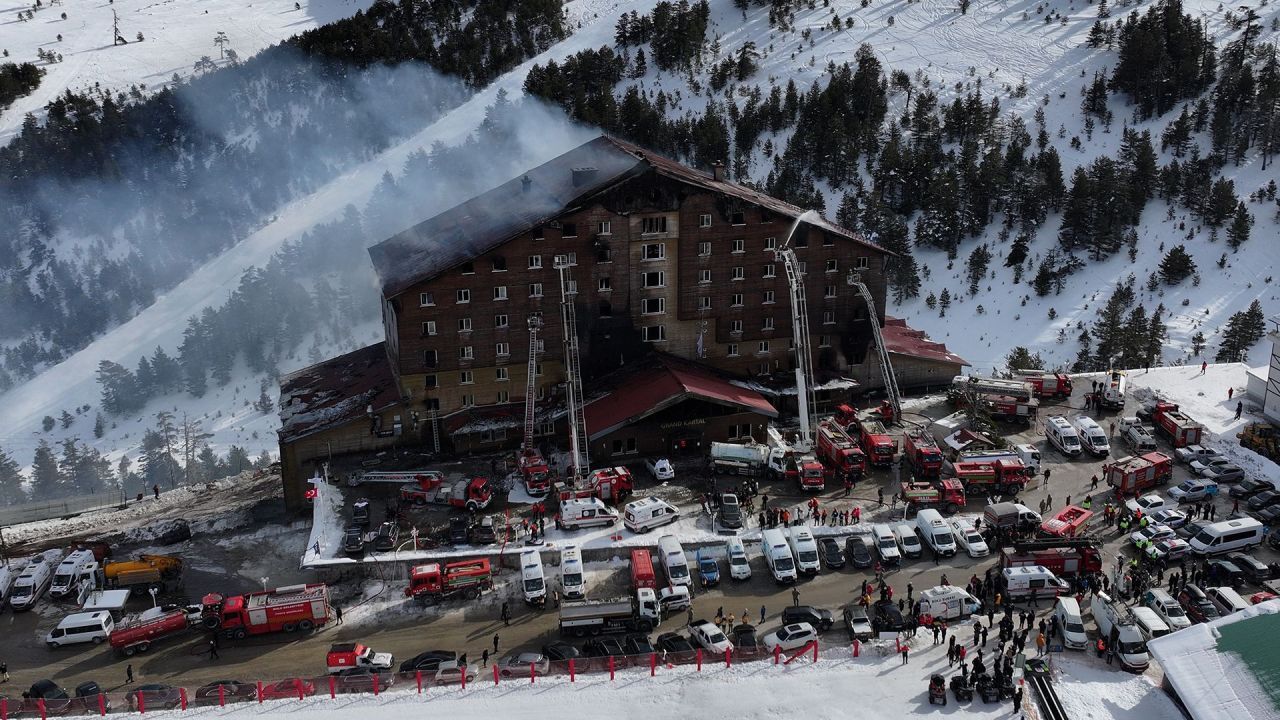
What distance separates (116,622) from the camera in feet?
158

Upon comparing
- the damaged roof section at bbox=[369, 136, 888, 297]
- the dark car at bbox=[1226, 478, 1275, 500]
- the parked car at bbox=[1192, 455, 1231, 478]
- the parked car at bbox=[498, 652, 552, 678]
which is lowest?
the parked car at bbox=[498, 652, 552, 678]

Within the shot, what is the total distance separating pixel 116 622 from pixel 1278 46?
14066cm

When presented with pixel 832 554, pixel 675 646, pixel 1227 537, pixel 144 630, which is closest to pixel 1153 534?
pixel 1227 537

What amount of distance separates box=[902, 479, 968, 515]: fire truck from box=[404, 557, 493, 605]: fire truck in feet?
71.8

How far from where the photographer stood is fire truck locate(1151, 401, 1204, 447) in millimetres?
60438

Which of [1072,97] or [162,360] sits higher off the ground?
[1072,97]

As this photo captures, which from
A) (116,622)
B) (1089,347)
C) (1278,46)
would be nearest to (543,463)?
(116,622)

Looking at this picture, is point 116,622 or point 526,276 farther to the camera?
point 526,276

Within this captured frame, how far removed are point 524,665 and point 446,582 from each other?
7793mm

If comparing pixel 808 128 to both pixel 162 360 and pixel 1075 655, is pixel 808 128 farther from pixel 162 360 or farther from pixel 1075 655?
pixel 1075 655

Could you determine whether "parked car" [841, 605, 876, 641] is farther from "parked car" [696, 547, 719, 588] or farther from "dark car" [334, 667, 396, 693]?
"dark car" [334, 667, 396, 693]

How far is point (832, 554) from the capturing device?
163 feet

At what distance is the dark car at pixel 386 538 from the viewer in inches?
2028

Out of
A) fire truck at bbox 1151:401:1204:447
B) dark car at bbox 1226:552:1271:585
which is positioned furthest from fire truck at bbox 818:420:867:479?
fire truck at bbox 1151:401:1204:447
